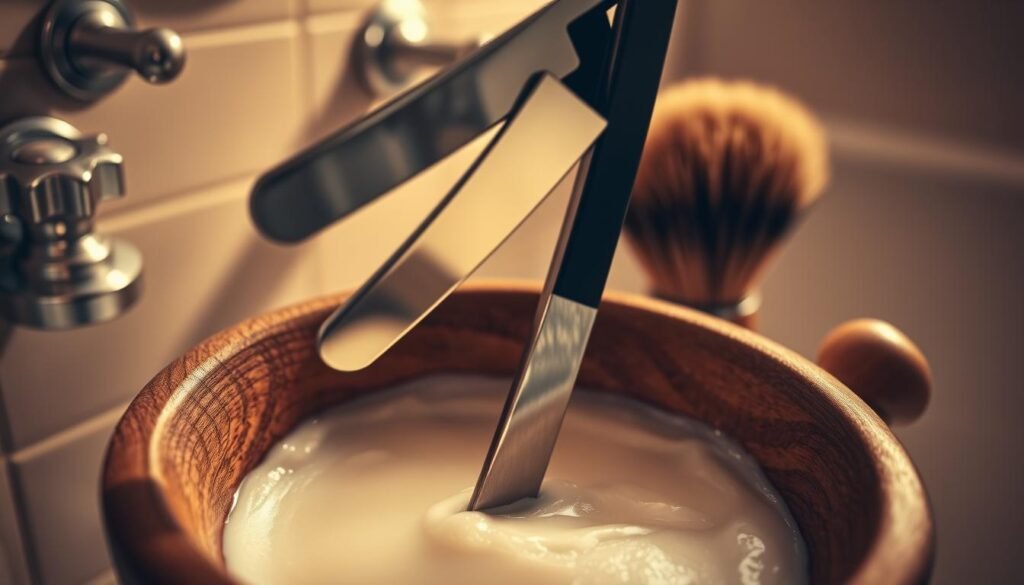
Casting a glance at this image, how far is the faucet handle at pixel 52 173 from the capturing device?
32 centimetres

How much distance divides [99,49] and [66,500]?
188 mm

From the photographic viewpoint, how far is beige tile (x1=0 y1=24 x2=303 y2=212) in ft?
1.16

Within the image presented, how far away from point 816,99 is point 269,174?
651 millimetres

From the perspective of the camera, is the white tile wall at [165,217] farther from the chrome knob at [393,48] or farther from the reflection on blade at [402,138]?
the reflection on blade at [402,138]

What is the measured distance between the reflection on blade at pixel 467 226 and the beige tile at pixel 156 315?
192 mm

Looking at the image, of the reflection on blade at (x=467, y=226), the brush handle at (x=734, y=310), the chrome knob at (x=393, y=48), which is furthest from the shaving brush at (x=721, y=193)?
the reflection on blade at (x=467, y=226)

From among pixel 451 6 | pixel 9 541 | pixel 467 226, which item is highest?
pixel 451 6

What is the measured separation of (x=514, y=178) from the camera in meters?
0.25

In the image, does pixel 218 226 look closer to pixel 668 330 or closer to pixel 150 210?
pixel 150 210

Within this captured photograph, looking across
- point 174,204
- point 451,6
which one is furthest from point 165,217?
point 451,6

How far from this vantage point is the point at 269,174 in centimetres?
20

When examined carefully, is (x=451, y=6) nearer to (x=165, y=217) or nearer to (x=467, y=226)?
(x=165, y=217)

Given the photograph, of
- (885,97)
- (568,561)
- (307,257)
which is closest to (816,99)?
(885,97)

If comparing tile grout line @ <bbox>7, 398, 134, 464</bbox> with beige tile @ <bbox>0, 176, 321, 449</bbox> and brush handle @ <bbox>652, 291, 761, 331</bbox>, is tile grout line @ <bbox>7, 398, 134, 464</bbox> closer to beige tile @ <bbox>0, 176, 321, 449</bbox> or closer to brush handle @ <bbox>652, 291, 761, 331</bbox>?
beige tile @ <bbox>0, 176, 321, 449</bbox>
